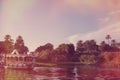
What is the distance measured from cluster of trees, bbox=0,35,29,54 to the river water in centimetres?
18

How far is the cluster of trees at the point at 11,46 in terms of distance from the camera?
94.3 inches

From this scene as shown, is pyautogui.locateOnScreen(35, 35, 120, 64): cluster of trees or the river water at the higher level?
pyautogui.locateOnScreen(35, 35, 120, 64): cluster of trees

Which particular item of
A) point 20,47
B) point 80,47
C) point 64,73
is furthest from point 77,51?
point 20,47

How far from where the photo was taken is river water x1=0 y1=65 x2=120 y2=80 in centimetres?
236

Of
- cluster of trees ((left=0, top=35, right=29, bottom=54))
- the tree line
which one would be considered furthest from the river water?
cluster of trees ((left=0, top=35, right=29, bottom=54))

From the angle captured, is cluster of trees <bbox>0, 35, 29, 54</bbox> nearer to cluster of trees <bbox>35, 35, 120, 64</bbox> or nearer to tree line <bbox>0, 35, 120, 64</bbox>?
tree line <bbox>0, 35, 120, 64</bbox>

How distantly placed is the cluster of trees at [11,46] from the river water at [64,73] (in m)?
0.18

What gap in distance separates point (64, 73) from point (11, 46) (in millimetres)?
546

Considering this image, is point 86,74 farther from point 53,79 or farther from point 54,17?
point 54,17

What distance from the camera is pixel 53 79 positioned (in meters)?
2.35

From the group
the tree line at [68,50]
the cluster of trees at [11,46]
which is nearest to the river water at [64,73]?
the tree line at [68,50]

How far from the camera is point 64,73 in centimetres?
240

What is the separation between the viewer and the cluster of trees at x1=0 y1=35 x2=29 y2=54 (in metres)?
2.39

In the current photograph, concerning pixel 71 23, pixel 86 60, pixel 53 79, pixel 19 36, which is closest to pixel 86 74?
pixel 86 60
